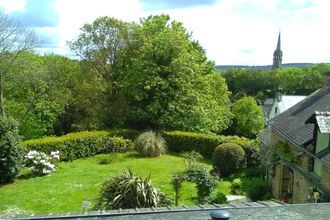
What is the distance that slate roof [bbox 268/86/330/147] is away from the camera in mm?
16297

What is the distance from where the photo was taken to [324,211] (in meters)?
6.61

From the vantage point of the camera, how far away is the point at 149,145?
27.7 metres

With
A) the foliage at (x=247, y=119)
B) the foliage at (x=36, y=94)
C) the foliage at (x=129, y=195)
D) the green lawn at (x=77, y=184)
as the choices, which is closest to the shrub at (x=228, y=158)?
the green lawn at (x=77, y=184)

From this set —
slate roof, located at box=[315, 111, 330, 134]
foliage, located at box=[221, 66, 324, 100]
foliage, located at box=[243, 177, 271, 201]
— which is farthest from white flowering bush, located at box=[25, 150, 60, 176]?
foliage, located at box=[221, 66, 324, 100]

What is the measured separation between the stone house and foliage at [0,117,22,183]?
13.2 m

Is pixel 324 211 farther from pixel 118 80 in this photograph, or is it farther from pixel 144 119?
pixel 118 80

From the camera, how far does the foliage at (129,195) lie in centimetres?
1447

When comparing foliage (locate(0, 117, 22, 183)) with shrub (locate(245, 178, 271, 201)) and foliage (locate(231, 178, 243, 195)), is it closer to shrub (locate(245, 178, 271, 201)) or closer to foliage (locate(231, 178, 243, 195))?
foliage (locate(231, 178, 243, 195))

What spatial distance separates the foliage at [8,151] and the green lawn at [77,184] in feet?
2.14

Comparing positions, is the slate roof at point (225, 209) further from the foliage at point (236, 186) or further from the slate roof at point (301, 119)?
the foliage at point (236, 186)

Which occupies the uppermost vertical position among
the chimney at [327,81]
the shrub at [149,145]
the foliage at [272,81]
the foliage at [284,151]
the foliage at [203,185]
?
the foliage at [272,81]

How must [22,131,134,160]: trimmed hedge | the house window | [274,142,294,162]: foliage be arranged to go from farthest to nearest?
[22,131,134,160]: trimmed hedge < [274,142,294,162]: foliage < the house window

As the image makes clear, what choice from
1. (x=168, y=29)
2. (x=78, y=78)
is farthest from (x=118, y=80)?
(x=168, y=29)

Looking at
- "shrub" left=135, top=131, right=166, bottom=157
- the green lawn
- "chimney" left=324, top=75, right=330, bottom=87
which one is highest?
"chimney" left=324, top=75, right=330, bottom=87
